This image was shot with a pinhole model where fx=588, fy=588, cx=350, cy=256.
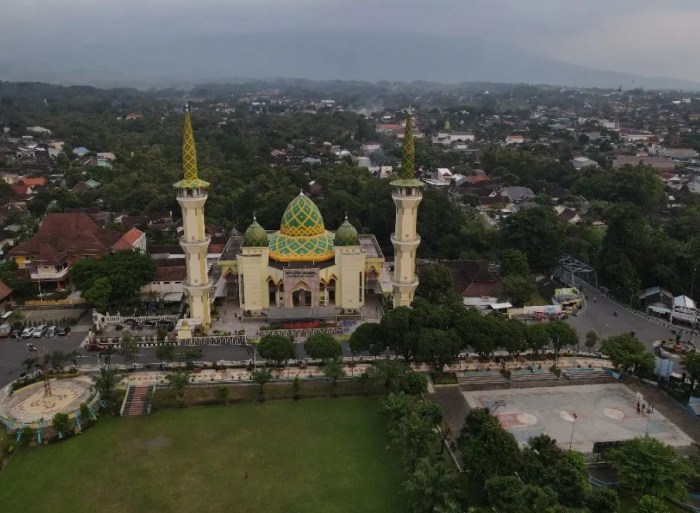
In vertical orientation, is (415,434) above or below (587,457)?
above

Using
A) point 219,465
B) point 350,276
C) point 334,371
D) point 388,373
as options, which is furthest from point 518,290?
point 219,465

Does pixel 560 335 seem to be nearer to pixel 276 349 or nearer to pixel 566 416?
pixel 566 416

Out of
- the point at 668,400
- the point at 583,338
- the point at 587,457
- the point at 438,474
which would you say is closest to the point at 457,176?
the point at 583,338

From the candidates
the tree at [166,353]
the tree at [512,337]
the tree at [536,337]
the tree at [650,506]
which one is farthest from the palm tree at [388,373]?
the tree at [650,506]

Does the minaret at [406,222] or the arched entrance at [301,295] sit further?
the arched entrance at [301,295]

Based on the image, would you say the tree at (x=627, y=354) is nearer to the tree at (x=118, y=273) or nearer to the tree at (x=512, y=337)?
the tree at (x=512, y=337)

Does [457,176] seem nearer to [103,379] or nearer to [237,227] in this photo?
[237,227]
